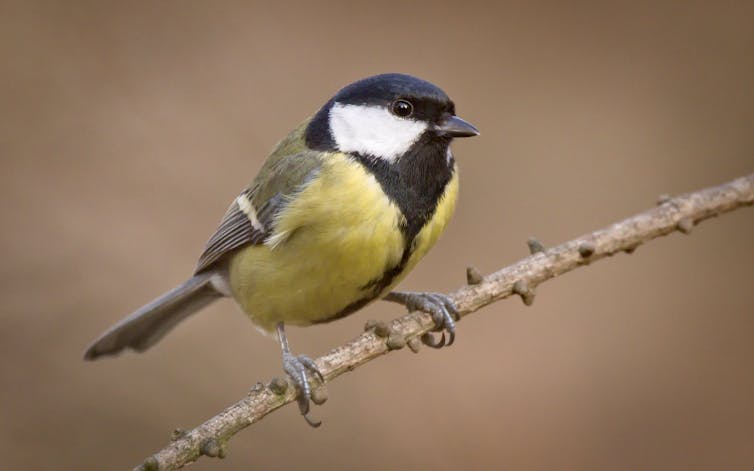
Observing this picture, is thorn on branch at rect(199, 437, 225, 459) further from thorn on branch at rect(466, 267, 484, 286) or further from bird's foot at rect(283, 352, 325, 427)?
thorn on branch at rect(466, 267, 484, 286)

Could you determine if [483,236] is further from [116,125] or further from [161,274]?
[116,125]

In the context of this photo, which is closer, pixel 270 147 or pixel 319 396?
pixel 319 396

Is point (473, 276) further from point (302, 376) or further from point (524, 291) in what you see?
point (302, 376)

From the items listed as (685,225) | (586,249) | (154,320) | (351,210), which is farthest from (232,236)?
Result: (685,225)

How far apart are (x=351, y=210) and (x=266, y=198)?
38 centimetres

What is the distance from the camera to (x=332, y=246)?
196 cm

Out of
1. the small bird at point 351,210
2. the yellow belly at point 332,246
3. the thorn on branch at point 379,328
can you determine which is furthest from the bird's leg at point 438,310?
the thorn on branch at point 379,328

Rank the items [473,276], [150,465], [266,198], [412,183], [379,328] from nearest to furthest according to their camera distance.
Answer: [150,465] → [379,328] → [473,276] → [412,183] → [266,198]

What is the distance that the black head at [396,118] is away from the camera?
2051 mm

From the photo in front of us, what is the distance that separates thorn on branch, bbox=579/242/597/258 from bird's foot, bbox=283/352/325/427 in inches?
26.0

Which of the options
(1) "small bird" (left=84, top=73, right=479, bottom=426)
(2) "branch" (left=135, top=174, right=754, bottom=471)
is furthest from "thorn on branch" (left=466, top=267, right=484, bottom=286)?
(1) "small bird" (left=84, top=73, right=479, bottom=426)

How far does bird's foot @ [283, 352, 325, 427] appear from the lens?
192cm

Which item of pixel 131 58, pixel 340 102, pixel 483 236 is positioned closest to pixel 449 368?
pixel 483 236

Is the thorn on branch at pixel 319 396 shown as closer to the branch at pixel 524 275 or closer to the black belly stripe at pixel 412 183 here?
the branch at pixel 524 275
